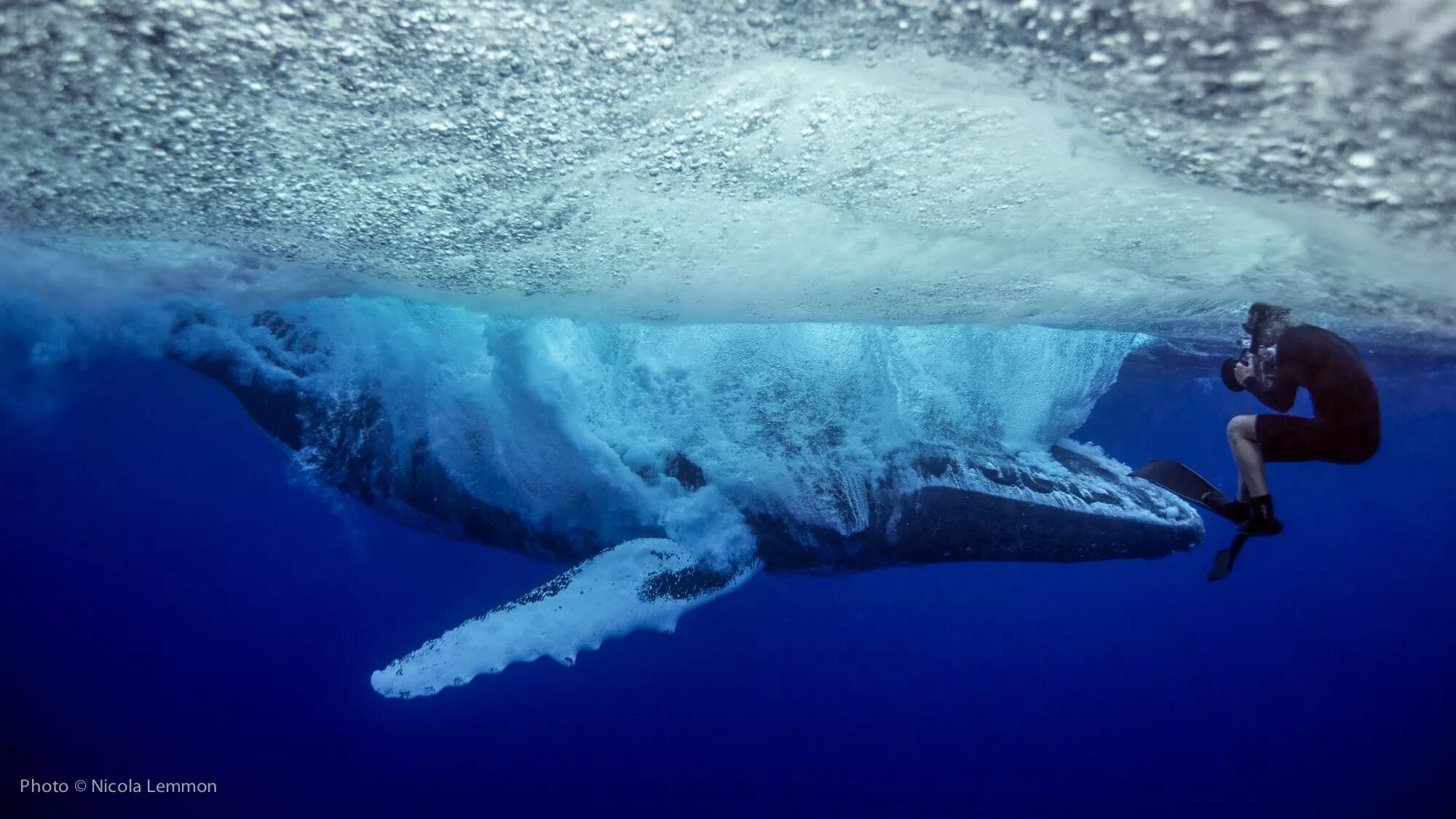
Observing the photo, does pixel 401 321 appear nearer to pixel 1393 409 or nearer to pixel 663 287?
pixel 663 287

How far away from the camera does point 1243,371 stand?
413 cm

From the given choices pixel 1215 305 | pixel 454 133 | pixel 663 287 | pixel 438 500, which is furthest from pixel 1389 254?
pixel 438 500

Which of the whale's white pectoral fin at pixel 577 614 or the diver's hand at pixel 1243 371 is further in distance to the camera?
the whale's white pectoral fin at pixel 577 614

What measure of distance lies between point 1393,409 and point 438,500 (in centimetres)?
2151

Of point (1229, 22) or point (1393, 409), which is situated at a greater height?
point (1229, 22)

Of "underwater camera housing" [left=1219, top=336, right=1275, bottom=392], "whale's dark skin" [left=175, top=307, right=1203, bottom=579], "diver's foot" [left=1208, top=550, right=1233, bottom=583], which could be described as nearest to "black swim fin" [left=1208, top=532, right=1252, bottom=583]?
Result: "diver's foot" [left=1208, top=550, right=1233, bottom=583]

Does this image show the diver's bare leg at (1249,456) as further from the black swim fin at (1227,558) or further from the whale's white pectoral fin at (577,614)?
the whale's white pectoral fin at (577,614)

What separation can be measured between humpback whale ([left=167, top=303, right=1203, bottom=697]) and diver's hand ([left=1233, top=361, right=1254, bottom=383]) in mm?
3334

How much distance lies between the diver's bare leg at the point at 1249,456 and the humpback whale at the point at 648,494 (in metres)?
3.35

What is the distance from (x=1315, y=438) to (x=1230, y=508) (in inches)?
24.1

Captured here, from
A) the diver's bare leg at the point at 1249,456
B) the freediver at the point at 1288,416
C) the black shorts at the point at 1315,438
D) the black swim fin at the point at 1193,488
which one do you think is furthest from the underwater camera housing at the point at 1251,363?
the black swim fin at the point at 1193,488

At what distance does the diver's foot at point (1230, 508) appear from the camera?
383 centimetres

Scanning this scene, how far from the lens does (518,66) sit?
2.54 meters

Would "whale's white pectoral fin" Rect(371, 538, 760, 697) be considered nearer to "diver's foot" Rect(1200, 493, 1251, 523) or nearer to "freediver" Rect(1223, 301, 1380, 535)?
"diver's foot" Rect(1200, 493, 1251, 523)
